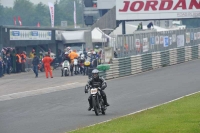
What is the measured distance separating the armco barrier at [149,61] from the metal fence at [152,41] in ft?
1.23

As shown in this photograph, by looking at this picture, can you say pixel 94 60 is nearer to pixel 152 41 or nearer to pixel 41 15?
pixel 152 41

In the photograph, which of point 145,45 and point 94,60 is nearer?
point 94,60

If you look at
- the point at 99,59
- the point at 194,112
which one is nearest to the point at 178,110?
the point at 194,112

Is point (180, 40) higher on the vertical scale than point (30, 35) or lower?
lower

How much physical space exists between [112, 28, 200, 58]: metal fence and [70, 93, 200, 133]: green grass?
14859 mm

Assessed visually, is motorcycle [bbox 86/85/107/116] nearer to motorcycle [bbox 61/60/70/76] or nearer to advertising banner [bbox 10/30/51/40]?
motorcycle [bbox 61/60/70/76]

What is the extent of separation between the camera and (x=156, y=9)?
45344 millimetres

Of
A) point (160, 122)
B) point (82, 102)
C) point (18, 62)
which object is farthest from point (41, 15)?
point (160, 122)

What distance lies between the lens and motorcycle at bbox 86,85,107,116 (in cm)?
1669

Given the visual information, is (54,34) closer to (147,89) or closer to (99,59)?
(99,59)

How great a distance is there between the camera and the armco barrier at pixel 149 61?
30.7 m

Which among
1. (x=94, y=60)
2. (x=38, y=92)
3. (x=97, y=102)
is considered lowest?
(x=38, y=92)

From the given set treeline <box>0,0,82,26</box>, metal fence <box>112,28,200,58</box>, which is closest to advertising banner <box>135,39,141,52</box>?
metal fence <box>112,28,200,58</box>

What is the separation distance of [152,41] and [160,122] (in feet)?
73.5
